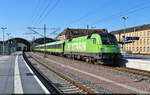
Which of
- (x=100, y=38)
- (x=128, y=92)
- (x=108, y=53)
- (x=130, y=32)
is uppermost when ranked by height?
(x=130, y=32)

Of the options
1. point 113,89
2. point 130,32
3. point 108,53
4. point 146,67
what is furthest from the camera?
point 130,32

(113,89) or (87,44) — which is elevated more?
(87,44)

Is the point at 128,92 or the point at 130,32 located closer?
the point at 128,92

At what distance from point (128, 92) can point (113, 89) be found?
2.54 feet

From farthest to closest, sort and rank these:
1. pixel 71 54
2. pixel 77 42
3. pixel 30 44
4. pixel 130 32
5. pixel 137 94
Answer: pixel 30 44 → pixel 130 32 → pixel 71 54 → pixel 77 42 → pixel 137 94

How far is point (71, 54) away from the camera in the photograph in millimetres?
28281

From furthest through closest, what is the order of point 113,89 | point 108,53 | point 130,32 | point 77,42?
point 130,32 → point 77,42 → point 108,53 → point 113,89

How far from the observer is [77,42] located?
83.0 ft

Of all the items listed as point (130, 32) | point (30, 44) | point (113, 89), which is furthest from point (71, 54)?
point (30, 44)

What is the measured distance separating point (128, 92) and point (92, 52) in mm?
11174

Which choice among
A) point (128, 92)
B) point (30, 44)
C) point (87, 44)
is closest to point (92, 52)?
point (87, 44)

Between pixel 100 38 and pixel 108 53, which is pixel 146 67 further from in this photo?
pixel 100 38

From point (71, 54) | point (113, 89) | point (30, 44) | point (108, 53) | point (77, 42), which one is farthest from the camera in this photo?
point (30, 44)

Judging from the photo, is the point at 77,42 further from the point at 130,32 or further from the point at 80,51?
the point at 130,32
